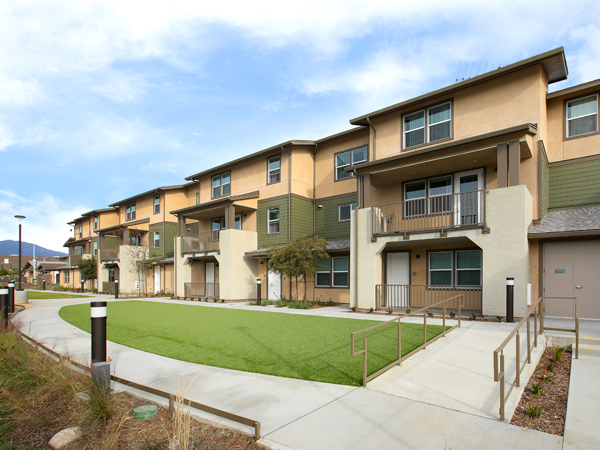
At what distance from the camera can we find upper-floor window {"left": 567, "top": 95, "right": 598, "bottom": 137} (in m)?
12.6

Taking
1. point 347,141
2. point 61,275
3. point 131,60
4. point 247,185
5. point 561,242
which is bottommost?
point 61,275

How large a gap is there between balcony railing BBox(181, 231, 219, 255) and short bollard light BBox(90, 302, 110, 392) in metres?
18.9

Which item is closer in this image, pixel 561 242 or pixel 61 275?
pixel 561 242

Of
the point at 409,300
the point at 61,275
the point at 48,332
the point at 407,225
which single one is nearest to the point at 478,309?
the point at 409,300

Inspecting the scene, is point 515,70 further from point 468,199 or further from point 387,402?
point 387,402

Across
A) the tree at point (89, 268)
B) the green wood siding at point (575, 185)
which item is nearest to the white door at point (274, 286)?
the green wood siding at point (575, 185)

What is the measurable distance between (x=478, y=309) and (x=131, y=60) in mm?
15332

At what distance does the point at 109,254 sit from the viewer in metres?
32.2

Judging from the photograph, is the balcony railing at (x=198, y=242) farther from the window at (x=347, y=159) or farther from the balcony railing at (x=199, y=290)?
the window at (x=347, y=159)

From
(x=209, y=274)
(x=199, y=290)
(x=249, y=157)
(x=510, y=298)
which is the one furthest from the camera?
(x=209, y=274)

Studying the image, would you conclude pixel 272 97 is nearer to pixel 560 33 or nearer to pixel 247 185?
pixel 247 185

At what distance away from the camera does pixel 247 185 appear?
74.4 feet

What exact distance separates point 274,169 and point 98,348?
56.1ft

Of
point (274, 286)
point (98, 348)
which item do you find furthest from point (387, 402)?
point (274, 286)
